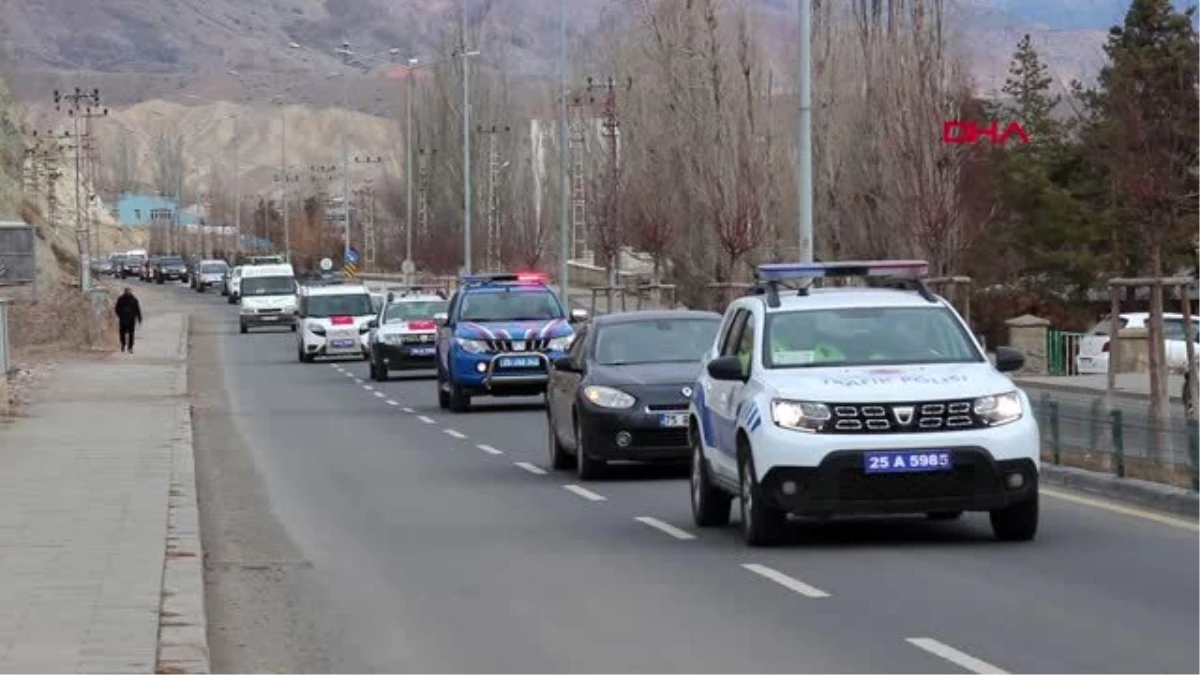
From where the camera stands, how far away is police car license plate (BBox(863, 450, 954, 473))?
614 inches

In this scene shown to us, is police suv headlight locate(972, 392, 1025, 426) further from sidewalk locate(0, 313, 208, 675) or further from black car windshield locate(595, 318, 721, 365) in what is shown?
black car windshield locate(595, 318, 721, 365)

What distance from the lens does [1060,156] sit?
7012cm

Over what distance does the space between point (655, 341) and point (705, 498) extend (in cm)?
650

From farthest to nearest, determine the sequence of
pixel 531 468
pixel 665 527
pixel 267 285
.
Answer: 1. pixel 267 285
2. pixel 531 468
3. pixel 665 527

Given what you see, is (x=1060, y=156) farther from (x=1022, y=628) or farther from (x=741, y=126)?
(x=1022, y=628)

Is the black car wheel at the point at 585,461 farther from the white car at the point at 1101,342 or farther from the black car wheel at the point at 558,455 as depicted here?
the white car at the point at 1101,342

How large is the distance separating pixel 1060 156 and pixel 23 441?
4642 cm

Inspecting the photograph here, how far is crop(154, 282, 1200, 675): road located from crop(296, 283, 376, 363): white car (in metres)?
35.3

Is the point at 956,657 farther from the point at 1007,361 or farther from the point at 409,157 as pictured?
the point at 409,157

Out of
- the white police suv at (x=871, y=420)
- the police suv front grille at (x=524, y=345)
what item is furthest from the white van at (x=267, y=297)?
the white police suv at (x=871, y=420)

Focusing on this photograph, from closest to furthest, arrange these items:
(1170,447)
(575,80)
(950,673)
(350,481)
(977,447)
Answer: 1. (950,673)
2. (977,447)
3. (1170,447)
4. (350,481)
5. (575,80)

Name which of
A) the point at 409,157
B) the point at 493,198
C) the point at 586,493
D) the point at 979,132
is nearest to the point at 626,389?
the point at 586,493

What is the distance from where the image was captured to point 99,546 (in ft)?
53.8

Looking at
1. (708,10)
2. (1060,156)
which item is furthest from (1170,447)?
(1060,156)
